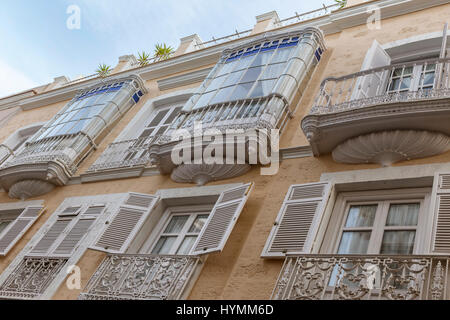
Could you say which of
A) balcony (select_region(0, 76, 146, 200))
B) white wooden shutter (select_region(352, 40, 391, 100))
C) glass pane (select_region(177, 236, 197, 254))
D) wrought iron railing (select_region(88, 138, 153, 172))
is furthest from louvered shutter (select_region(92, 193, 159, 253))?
white wooden shutter (select_region(352, 40, 391, 100))

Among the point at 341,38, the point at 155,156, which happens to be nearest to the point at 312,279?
the point at 155,156

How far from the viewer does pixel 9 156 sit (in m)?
12.5

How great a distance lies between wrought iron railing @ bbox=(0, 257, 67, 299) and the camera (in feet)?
23.0

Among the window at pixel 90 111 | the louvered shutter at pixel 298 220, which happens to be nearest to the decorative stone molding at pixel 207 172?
the louvered shutter at pixel 298 220

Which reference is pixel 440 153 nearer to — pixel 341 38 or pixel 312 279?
pixel 312 279

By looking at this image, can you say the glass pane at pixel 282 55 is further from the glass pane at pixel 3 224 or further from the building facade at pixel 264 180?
the glass pane at pixel 3 224

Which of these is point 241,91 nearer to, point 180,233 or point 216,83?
point 216,83

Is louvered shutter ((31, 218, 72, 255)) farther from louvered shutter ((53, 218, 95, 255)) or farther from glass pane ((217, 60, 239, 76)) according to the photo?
glass pane ((217, 60, 239, 76))

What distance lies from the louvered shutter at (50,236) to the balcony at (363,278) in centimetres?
464

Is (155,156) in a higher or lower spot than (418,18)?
lower

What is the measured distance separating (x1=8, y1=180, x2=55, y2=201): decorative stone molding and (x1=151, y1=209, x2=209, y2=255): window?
11.4 ft

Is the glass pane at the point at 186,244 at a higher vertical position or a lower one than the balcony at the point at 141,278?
higher

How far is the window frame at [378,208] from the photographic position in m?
5.16

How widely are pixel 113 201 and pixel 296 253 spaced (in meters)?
4.25
